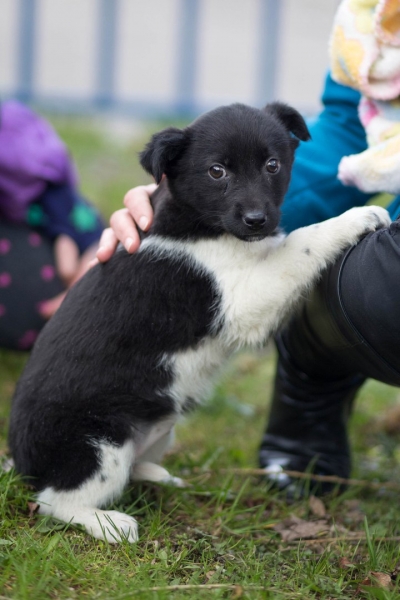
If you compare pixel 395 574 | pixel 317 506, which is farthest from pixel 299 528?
pixel 395 574

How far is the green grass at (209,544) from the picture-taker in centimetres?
240

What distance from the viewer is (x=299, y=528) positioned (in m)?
3.04

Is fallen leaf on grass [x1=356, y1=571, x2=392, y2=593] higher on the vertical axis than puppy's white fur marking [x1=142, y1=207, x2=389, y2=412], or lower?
lower

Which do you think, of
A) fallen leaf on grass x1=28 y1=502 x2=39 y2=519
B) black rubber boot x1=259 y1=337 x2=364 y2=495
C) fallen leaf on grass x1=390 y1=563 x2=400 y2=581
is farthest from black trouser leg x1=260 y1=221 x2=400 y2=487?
fallen leaf on grass x1=28 y1=502 x2=39 y2=519

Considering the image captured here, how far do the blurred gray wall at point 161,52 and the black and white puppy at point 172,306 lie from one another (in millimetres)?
9142

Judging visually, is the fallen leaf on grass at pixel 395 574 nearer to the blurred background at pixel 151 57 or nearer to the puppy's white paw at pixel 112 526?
the puppy's white paw at pixel 112 526

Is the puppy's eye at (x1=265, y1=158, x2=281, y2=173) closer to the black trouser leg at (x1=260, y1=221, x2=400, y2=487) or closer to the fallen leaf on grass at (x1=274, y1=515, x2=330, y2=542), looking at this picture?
the black trouser leg at (x1=260, y1=221, x2=400, y2=487)

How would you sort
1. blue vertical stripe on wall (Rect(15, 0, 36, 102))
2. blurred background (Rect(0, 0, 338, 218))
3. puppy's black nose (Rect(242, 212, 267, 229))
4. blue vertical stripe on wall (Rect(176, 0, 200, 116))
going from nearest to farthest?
puppy's black nose (Rect(242, 212, 267, 229)) → blue vertical stripe on wall (Rect(15, 0, 36, 102)) → blurred background (Rect(0, 0, 338, 218)) → blue vertical stripe on wall (Rect(176, 0, 200, 116))

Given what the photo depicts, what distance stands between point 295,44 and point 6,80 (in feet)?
15.0

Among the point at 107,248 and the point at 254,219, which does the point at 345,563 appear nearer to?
the point at 254,219

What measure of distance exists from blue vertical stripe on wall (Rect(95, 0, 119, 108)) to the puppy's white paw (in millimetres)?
9723

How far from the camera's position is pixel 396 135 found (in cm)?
304

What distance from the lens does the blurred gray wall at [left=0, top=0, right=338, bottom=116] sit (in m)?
11.2

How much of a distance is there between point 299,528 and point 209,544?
0.46 metres
